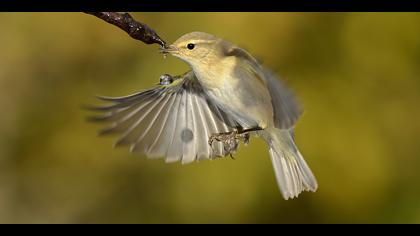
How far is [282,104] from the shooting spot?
1.52 meters

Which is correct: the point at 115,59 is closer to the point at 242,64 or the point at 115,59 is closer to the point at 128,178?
the point at 128,178

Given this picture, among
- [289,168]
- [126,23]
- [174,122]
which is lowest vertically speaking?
[289,168]

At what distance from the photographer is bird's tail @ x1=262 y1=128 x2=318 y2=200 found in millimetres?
1878

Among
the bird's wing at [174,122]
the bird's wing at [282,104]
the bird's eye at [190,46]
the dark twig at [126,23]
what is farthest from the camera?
the bird's wing at [174,122]

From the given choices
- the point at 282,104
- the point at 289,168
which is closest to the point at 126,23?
the point at 282,104

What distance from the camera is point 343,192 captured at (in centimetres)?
261

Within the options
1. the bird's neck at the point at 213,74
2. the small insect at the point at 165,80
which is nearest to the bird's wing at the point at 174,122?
the small insect at the point at 165,80

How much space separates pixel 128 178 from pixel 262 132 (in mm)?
808

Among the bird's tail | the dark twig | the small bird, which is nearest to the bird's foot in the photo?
the small bird

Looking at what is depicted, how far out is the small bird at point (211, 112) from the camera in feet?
5.16

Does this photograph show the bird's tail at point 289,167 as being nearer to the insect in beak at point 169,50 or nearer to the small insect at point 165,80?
the small insect at point 165,80

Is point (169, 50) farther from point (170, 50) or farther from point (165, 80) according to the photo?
point (165, 80)

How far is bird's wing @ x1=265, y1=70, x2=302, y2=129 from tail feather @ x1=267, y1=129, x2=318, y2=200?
299 mm

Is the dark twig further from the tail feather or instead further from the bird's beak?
the tail feather
